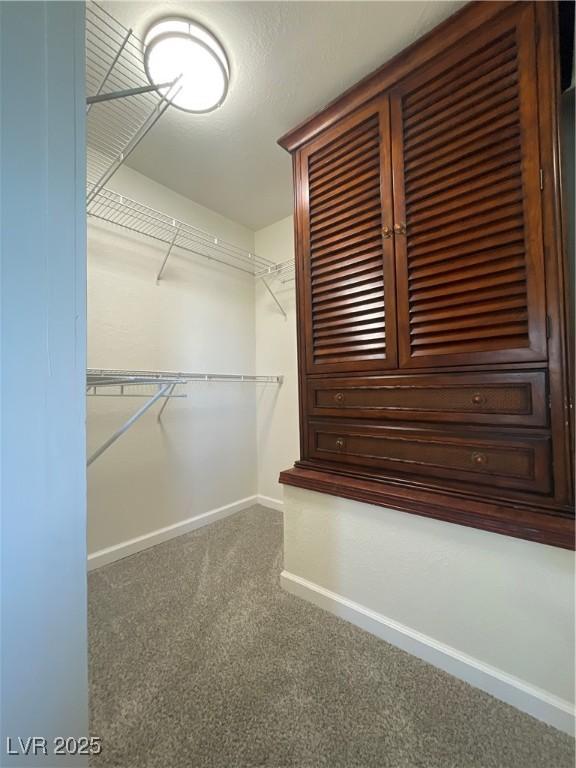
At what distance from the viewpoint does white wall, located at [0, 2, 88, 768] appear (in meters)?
0.40

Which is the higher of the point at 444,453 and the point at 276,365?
the point at 276,365

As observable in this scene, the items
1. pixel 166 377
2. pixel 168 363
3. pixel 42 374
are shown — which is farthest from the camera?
pixel 168 363

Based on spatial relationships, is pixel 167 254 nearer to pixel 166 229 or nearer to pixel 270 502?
pixel 166 229

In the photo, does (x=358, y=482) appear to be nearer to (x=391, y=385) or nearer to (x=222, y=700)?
(x=391, y=385)

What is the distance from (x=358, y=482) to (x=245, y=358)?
1.43 metres

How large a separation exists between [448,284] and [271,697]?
4.51 feet

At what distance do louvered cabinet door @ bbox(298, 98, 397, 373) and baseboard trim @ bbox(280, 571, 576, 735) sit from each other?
0.92 m

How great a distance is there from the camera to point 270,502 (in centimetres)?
226

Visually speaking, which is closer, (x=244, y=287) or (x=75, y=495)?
(x=75, y=495)

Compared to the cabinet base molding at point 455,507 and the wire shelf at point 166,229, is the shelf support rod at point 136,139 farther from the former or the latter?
the cabinet base molding at point 455,507

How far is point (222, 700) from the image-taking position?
2.83 feet

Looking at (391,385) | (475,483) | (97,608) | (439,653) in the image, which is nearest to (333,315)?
(391,385)

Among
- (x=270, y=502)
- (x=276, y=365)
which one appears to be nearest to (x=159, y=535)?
(x=270, y=502)

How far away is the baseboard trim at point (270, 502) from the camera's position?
2.19 metres
